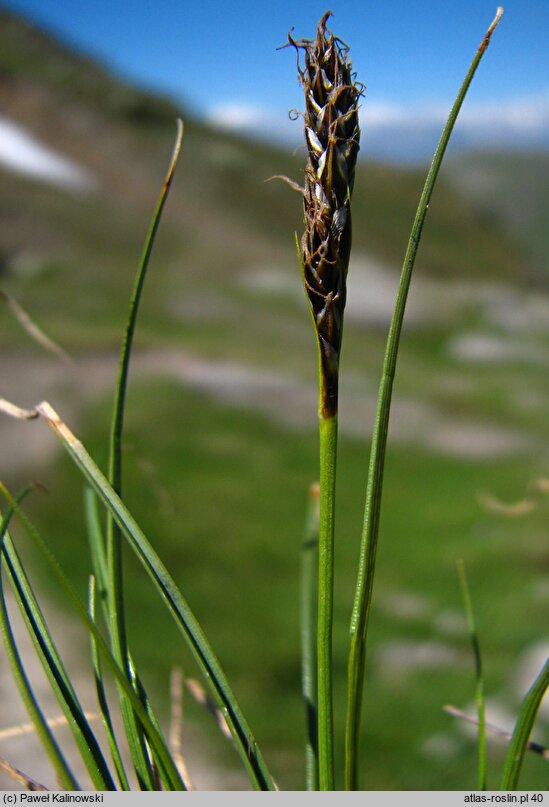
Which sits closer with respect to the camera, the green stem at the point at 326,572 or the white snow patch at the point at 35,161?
the green stem at the point at 326,572

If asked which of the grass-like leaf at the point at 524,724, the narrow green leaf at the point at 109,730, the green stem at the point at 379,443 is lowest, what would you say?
the narrow green leaf at the point at 109,730

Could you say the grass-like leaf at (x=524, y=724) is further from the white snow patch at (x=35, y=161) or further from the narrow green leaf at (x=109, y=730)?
the white snow patch at (x=35, y=161)

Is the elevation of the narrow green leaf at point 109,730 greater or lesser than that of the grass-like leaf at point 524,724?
lesser

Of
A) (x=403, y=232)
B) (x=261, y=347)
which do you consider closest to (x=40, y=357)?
(x=261, y=347)

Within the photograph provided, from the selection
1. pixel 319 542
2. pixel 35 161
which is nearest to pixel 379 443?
pixel 319 542

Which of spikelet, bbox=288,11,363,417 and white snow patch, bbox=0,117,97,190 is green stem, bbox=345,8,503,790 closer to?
spikelet, bbox=288,11,363,417

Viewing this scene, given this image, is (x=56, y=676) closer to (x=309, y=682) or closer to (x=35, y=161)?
(x=309, y=682)

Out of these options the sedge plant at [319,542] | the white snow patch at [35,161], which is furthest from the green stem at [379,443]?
the white snow patch at [35,161]
